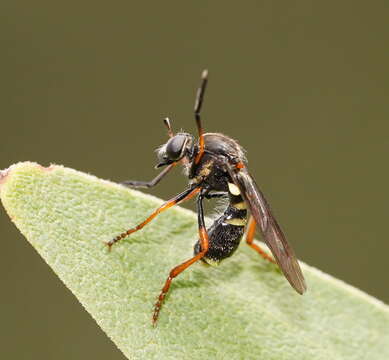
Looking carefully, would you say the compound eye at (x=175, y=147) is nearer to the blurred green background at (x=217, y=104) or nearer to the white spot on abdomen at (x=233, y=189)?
the white spot on abdomen at (x=233, y=189)

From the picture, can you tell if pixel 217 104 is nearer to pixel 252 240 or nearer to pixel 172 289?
pixel 252 240

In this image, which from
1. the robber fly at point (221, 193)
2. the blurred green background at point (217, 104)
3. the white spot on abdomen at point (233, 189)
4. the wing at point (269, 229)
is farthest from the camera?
the blurred green background at point (217, 104)

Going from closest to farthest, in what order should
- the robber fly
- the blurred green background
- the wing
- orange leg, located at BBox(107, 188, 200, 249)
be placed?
orange leg, located at BBox(107, 188, 200, 249) < the wing < the robber fly < the blurred green background

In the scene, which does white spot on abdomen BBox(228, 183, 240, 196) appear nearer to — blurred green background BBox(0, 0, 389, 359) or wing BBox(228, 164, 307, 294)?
wing BBox(228, 164, 307, 294)

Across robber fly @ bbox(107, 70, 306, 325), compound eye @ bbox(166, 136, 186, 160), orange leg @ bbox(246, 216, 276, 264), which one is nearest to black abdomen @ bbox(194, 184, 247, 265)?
robber fly @ bbox(107, 70, 306, 325)

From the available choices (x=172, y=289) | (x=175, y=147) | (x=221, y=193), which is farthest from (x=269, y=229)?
(x=175, y=147)

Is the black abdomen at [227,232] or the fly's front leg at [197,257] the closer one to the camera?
the fly's front leg at [197,257]

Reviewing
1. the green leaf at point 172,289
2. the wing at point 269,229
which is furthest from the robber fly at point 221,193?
the green leaf at point 172,289
